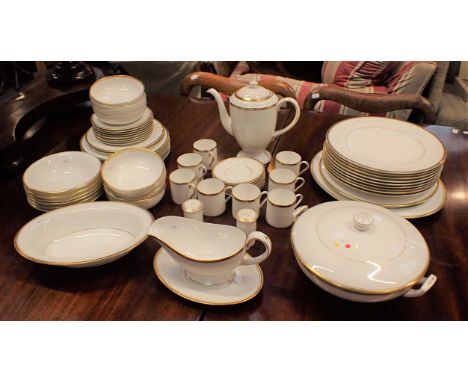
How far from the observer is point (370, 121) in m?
0.98

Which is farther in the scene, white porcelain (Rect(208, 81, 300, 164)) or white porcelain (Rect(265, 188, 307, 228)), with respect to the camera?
white porcelain (Rect(208, 81, 300, 164))

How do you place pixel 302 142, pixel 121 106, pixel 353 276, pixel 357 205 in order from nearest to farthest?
pixel 353 276 → pixel 357 205 → pixel 121 106 → pixel 302 142

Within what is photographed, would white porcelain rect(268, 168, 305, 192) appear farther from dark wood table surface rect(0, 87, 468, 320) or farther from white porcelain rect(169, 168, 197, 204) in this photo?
white porcelain rect(169, 168, 197, 204)

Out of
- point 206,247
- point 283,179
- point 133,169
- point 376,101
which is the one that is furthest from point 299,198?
point 376,101

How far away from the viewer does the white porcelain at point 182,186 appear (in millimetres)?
837

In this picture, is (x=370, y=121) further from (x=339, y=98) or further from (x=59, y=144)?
(x=59, y=144)

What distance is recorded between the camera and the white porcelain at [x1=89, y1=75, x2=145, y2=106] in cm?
100

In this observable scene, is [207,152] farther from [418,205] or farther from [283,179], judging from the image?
[418,205]

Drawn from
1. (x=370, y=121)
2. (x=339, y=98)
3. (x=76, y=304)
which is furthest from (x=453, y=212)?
(x=76, y=304)

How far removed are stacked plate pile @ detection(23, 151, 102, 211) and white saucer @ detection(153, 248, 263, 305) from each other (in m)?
0.25

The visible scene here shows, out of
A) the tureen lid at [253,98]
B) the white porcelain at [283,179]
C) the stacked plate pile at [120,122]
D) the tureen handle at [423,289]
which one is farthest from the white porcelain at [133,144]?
the tureen handle at [423,289]

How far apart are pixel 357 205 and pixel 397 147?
25 cm

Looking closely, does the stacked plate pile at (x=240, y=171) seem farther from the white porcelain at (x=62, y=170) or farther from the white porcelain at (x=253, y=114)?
the white porcelain at (x=62, y=170)

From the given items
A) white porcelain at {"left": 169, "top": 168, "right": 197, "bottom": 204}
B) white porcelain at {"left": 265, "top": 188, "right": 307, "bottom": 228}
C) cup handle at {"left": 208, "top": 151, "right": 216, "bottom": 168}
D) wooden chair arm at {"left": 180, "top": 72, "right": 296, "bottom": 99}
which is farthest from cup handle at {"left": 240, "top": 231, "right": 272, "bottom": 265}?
wooden chair arm at {"left": 180, "top": 72, "right": 296, "bottom": 99}
